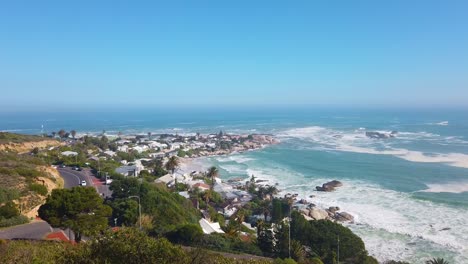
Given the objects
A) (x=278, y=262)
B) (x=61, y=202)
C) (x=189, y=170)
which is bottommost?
(x=189, y=170)

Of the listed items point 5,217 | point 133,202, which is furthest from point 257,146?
point 5,217

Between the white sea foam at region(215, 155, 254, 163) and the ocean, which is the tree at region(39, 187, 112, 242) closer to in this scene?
the ocean

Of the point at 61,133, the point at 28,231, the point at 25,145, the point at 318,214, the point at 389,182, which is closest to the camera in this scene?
the point at 28,231

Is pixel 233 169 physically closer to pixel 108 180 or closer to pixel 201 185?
pixel 201 185

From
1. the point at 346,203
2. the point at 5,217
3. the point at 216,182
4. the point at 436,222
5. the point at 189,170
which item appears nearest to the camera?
the point at 5,217

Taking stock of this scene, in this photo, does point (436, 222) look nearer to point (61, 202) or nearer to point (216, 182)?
point (216, 182)


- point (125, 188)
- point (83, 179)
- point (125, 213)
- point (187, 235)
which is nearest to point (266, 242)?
point (187, 235)

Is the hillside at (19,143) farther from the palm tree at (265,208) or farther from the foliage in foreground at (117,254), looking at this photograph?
the foliage in foreground at (117,254)
